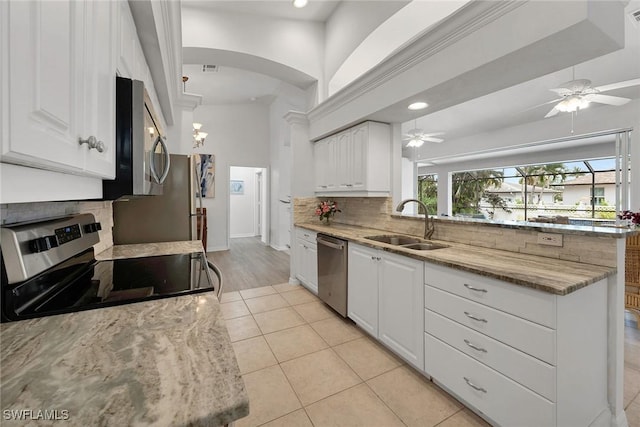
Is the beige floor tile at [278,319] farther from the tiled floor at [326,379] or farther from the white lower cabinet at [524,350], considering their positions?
the white lower cabinet at [524,350]

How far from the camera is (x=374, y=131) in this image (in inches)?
122

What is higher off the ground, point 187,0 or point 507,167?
point 187,0

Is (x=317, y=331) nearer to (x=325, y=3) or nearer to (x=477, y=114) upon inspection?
(x=325, y=3)

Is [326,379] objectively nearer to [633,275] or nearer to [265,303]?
[265,303]

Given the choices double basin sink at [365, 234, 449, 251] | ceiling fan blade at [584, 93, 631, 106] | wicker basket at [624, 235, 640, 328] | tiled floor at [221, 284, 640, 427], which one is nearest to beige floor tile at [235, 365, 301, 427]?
tiled floor at [221, 284, 640, 427]

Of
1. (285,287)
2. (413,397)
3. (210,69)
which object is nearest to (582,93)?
(413,397)

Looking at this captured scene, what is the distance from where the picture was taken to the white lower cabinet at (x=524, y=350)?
4.24 feet

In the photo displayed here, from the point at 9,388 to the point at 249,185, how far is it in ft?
28.6

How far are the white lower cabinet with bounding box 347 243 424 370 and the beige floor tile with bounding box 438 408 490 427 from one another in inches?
13.2

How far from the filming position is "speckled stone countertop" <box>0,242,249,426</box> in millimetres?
492

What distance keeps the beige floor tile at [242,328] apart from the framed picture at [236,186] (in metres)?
6.41

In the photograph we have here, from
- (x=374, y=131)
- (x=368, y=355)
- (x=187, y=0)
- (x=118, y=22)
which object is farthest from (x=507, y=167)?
(x=118, y=22)

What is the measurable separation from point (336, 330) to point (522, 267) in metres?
1.73

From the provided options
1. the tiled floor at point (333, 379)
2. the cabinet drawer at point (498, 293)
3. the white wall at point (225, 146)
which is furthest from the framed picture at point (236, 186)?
the cabinet drawer at point (498, 293)
